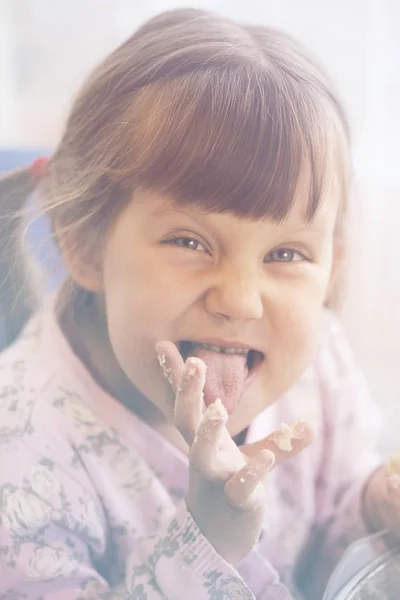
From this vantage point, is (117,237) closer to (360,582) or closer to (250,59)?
(250,59)

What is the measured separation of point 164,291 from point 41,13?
0.26 m

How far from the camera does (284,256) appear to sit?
0.41 meters

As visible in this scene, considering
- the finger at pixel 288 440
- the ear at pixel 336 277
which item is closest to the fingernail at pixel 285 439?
the finger at pixel 288 440

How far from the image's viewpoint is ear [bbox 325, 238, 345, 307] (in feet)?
1.58

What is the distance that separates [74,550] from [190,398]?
5.2 inches

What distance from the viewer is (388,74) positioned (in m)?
0.53

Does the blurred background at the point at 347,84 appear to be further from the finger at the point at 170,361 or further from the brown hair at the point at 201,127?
the finger at the point at 170,361

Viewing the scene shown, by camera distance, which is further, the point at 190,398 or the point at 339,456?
the point at 339,456

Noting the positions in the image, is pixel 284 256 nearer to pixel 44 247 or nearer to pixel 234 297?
pixel 234 297

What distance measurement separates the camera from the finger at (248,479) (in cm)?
37

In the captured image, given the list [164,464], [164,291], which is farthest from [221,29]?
[164,464]

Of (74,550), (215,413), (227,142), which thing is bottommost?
(74,550)

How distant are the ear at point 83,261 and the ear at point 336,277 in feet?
0.49

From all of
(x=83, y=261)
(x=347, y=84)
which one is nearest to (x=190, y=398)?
(x=83, y=261)
